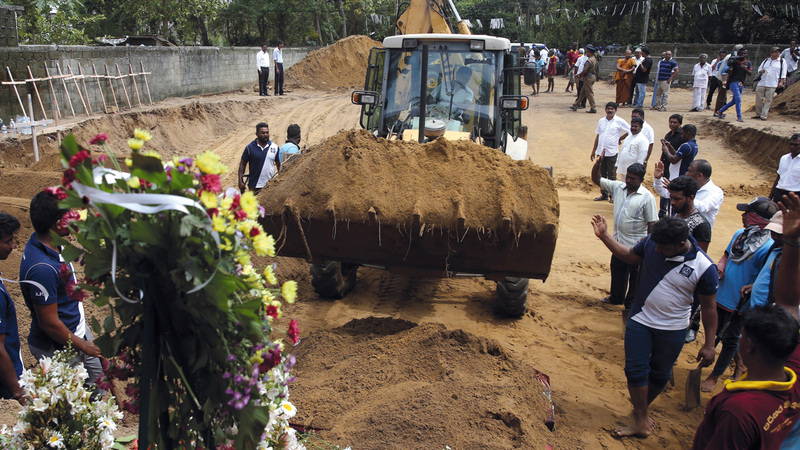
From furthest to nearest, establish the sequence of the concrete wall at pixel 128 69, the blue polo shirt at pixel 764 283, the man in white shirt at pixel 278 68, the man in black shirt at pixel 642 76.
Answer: the man in white shirt at pixel 278 68
the man in black shirt at pixel 642 76
the concrete wall at pixel 128 69
the blue polo shirt at pixel 764 283

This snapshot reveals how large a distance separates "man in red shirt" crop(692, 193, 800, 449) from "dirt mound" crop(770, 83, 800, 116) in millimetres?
15510

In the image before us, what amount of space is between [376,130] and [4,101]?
9.29m

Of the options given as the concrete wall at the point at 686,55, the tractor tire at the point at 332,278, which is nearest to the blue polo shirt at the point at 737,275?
the tractor tire at the point at 332,278

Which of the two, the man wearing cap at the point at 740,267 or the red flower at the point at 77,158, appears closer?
the red flower at the point at 77,158

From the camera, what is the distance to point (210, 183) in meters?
1.93

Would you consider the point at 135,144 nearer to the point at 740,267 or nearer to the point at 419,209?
the point at 419,209

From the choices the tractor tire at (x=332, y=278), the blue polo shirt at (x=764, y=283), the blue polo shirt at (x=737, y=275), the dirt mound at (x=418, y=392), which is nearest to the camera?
the dirt mound at (x=418, y=392)

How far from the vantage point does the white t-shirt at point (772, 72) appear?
1457 centimetres

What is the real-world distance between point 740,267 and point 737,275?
74mm

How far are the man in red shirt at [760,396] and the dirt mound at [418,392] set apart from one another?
1.28 metres

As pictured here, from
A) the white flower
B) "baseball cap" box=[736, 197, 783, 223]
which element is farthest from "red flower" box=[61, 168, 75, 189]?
"baseball cap" box=[736, 197, 783, 223]

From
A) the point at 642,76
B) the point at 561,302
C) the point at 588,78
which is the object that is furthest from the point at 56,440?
the point at 642,76

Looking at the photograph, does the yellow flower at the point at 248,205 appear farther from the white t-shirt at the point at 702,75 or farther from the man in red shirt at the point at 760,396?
the white t-shirt at the point at 702,75

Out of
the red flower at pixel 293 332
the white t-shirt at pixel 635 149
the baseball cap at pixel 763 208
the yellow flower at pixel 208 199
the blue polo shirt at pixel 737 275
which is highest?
the yellow flower at pixel 208 199
